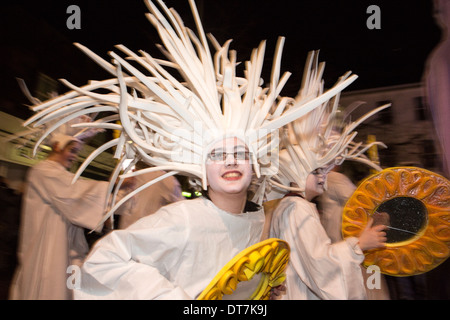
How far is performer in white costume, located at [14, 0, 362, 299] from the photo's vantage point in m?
0.78

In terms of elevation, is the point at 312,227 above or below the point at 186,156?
below

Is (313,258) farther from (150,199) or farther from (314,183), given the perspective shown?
(150,199)

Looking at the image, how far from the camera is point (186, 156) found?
904 millimetres

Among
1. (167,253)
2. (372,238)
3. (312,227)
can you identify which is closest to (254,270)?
(167,253)

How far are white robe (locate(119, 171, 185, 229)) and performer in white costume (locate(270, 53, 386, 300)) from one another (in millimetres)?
684

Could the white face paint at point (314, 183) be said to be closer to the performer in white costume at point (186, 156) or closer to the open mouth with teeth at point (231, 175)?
the performer in white costume at point (186, 156)

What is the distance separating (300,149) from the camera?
1230 mm

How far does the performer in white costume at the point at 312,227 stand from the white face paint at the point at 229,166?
0.25m

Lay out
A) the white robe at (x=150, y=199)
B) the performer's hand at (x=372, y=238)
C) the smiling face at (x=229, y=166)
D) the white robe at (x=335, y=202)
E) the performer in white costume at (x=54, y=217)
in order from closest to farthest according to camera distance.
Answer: the smiling face at (x=229, y=166) < the performer's hand at (x=372, y=238) < the performer in white costume at (x=54, y=217) < the white robe at (x=335, y=202) < the white robe at (x=150, y=199)

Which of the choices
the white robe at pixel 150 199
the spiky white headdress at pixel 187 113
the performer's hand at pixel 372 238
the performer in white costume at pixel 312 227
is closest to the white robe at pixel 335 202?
the performer in white costume at pixel 312 227

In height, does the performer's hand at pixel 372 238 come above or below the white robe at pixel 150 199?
below

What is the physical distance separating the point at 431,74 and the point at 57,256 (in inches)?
70.2

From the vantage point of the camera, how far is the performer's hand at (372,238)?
3.31 ft

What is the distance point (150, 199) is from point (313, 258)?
101 centimetres
